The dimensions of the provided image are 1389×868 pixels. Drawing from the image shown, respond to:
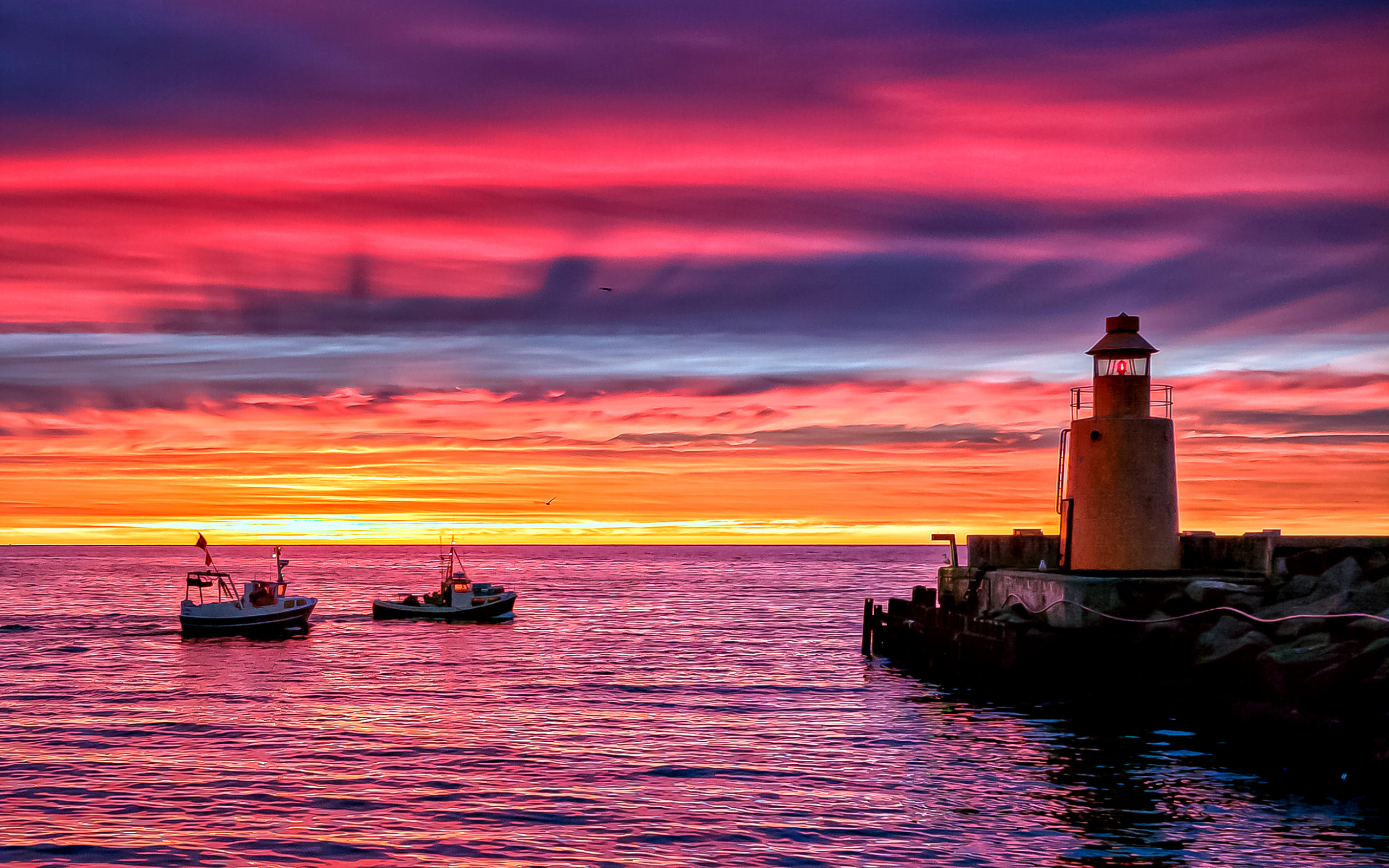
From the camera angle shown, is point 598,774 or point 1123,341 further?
point 1123,341

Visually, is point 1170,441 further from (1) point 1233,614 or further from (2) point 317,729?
(2) point 317,729

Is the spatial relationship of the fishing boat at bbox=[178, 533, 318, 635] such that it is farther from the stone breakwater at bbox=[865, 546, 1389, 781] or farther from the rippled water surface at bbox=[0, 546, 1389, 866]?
the stone breakwater at bbox=[865, 546, 1389, 781]

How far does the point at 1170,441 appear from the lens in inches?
1314

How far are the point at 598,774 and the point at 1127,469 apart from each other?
1754 centimetres

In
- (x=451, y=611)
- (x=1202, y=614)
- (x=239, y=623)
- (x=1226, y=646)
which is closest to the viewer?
(x=1226, y=646)

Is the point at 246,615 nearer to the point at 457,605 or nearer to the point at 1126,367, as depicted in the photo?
the point at 457,605

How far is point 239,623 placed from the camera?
216 ft

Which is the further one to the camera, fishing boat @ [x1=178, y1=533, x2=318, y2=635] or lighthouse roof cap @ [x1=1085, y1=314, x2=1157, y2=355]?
fishing boat @ [x1=178, y1=533, x2=318, y2=635]

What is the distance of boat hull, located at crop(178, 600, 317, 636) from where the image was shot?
216 ft

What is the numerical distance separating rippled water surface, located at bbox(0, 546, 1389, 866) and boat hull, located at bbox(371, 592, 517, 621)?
2340cm

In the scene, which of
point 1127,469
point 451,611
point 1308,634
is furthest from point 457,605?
point 1308,634

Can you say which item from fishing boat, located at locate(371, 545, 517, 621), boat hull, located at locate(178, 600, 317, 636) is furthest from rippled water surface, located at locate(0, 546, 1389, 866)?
fishing boat, located at locate(371, 545, 517, 621)

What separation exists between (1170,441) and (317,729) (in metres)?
25.0

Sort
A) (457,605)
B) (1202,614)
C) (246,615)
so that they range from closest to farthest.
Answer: (1202,614) < (246,615) < (457,605)
